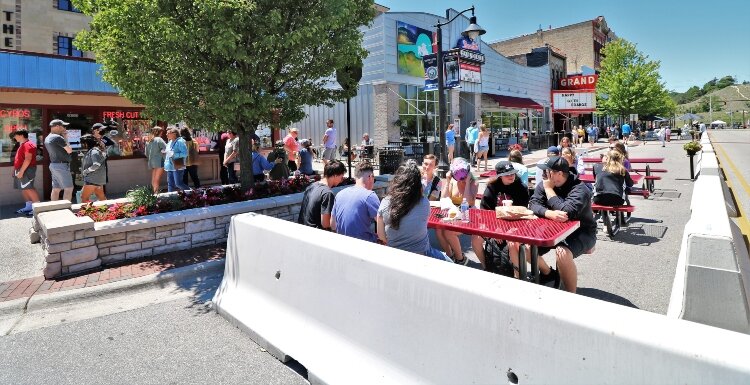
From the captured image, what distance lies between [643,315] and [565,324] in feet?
1.04

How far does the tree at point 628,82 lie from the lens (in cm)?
4578

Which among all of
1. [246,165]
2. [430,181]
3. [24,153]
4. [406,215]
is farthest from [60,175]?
[406,215]

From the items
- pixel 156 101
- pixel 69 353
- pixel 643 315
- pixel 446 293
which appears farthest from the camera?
pixel 156 101

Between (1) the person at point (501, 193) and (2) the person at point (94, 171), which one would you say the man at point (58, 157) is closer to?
(2) the person at point (94, 171)

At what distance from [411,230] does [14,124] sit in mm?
11329

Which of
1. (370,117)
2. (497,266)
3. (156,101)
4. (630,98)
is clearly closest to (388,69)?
(370,117)

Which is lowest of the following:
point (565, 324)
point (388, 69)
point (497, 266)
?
point (497, 266)

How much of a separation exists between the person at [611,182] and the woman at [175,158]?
863 cm

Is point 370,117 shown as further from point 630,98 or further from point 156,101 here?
point 630,98

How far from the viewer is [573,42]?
58438 mm

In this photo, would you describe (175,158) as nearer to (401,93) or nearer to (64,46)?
(401,93)

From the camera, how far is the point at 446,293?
7.95 ft

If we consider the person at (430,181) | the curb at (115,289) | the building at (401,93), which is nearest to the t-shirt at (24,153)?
the curb at (115,289)

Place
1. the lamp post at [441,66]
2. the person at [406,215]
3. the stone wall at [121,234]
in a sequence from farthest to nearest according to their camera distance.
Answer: the lamp post at [441,66], the stone wall at [121,234], the person at [406,215]
